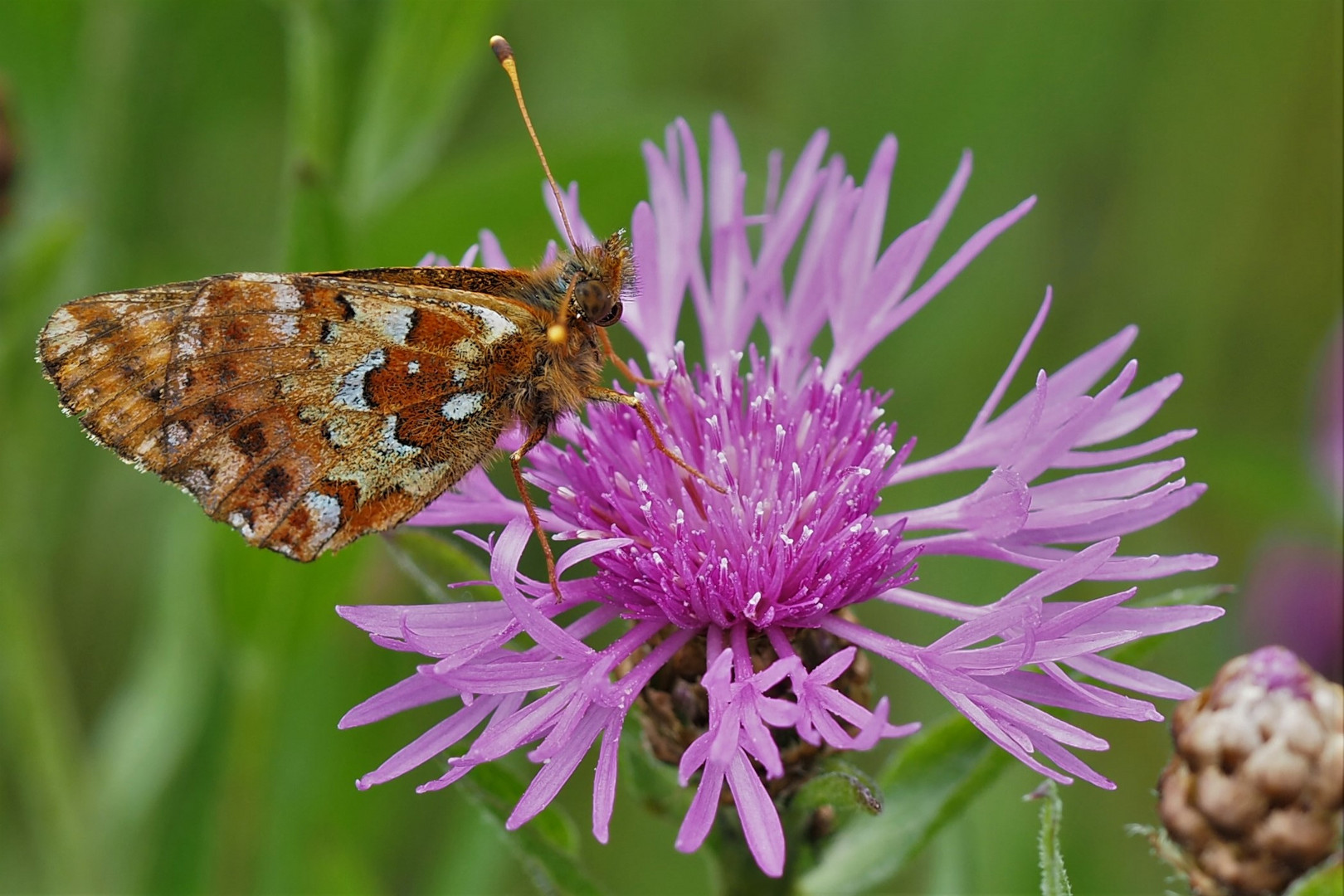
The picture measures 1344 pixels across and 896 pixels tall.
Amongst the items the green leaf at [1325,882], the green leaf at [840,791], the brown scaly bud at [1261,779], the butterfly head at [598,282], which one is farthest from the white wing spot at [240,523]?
the green leaf at [1325,882]

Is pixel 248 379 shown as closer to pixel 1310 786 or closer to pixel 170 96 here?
pixel 1310 786

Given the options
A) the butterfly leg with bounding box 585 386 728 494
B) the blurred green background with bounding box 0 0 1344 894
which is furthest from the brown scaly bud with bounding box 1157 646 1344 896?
the butterfly leg with bounding box 585 386 728 494

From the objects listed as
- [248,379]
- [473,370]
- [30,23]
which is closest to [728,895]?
[473,370]

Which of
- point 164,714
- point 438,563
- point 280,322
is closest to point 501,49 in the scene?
point 280,322

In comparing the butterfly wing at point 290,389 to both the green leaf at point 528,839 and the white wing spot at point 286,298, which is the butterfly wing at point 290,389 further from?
the green leaf at point 528,839

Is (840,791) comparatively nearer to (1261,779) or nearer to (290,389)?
(1261,779)

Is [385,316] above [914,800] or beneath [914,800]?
above
